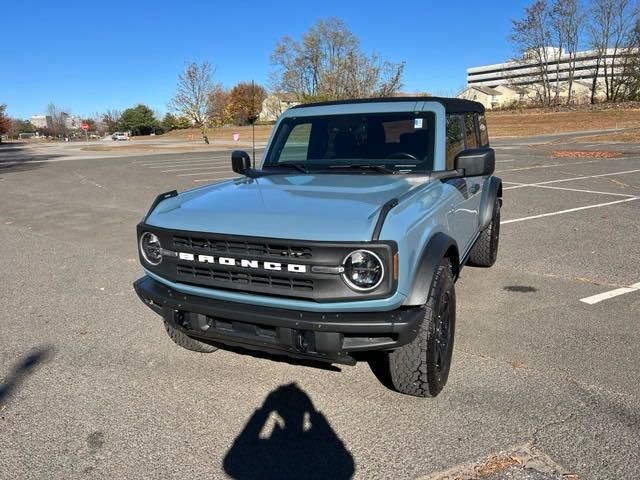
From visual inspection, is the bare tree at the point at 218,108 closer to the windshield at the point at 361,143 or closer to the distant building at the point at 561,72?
the distant building at the point at 561,72

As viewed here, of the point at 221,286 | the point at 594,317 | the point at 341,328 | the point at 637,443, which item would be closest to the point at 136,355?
the point at 221,286

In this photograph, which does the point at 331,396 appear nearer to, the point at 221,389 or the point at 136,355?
the point at 221,389

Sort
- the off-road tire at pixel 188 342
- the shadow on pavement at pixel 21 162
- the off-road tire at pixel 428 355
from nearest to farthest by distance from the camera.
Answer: the off-road tire at pixel 428 355 → the off-road tire at pixel 188 342 → the shadow on pavement at pixel 21 162

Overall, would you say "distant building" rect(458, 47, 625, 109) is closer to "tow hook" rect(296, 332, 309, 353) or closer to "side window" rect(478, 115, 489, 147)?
"side window" rect(478, 115, 489, 147)

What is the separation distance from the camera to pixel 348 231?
2.62 m

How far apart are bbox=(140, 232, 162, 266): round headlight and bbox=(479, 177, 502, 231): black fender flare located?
3021 mm

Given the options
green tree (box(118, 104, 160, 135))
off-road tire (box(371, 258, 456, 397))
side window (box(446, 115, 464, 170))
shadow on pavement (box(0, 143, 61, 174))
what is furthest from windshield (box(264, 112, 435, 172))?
green tree (box(118, 104, 160, 135))

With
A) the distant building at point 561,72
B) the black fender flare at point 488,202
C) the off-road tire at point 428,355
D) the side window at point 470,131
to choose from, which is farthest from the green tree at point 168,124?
the off-road tire at point 428,355

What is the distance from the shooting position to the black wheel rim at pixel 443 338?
10.1ft

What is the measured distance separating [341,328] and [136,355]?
192 cm

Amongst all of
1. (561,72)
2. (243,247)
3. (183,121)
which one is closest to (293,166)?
(243,247)

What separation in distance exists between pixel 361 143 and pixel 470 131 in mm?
1450

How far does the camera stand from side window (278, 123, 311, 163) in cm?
437

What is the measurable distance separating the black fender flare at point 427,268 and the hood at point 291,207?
13.9 inches
